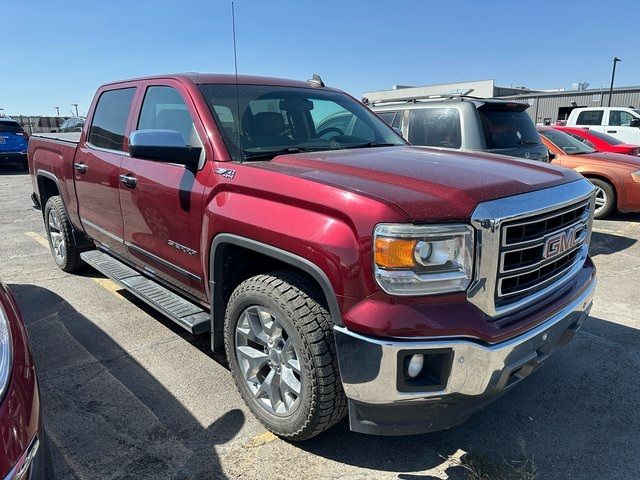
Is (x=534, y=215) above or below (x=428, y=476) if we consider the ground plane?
above

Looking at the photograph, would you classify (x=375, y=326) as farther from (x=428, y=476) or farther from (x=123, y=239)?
(x=123, y=239)

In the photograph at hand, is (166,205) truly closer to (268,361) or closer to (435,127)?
(268,361)

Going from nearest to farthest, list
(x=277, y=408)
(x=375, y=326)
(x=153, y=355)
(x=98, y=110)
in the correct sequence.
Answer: (x=375, y=326)
(x=277, y=408)
(x=153, y=355)
(x=98, y=110)

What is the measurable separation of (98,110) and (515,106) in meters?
4.76

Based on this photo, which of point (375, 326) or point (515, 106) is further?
point (515, 106)

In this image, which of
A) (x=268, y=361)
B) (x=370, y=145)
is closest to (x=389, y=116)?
(x=370, y=145)

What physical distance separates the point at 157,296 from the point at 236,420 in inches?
46.4

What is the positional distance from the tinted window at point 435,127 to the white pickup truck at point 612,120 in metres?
11.7

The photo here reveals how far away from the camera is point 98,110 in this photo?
15.1ft

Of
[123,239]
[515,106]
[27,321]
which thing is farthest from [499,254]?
[515,106]

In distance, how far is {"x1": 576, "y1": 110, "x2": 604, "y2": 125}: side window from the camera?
16188 mm

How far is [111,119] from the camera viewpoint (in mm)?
4289

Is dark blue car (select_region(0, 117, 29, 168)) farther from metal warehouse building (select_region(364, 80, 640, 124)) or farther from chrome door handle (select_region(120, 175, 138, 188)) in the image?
metal warehouse building (select_region(364, 80, 640, 124))

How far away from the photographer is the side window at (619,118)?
1592cm
